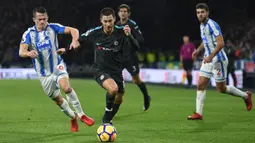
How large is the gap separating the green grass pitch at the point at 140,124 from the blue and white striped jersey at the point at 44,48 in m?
1.00

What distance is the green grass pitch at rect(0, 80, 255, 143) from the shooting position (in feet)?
26.2

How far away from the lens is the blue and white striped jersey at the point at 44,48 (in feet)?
29.4

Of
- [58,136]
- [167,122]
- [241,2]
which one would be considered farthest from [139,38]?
[241,2]

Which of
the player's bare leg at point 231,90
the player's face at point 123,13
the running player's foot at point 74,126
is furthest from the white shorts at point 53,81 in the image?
the player's bare leg at point 231,90

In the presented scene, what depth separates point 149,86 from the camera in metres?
23.5

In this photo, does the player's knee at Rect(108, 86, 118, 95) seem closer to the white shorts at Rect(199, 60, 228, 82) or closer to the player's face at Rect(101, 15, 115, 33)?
the player's face at Rect(101, 15, 115, 33)

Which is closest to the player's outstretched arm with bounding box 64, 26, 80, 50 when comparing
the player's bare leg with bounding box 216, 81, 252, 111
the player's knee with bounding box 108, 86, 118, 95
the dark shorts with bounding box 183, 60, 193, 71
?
the player's knee with bounding box 108, 86, 118, 95

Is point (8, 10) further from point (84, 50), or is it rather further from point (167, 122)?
point (167, 122)

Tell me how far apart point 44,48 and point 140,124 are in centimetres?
215

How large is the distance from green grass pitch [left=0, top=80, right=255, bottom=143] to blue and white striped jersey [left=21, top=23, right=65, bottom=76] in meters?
1.00

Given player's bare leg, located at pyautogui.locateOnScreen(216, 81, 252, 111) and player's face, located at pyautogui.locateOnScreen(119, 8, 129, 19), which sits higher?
player's face, located at pyautogui.locateOnScreen(119, 8, 129, 19)

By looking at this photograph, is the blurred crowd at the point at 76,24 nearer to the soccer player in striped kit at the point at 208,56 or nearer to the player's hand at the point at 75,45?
the soccer player in striped kit at the point at 208,56

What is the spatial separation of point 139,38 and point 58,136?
3393mm

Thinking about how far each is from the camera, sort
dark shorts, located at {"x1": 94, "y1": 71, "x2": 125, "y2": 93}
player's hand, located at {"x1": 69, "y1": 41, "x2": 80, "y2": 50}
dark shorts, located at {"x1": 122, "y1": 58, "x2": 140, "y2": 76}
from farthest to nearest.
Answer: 1. dark shorts, located at {"x1": 122, "y1": 58, "x2": 140, "y2": 76}
2. dark shorts, located at {"x1": 94, "y1": 71, "x2": 125, "y2": 93}
3. player's hand, located at {"x1": 69, "y1": 41, "x2": 80, "y2": 50}
